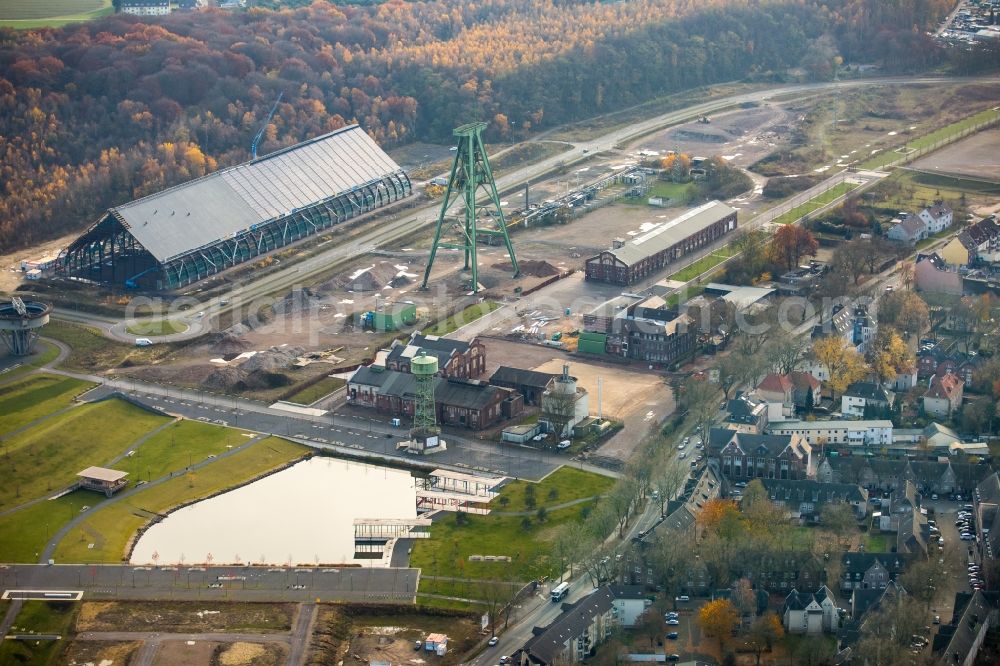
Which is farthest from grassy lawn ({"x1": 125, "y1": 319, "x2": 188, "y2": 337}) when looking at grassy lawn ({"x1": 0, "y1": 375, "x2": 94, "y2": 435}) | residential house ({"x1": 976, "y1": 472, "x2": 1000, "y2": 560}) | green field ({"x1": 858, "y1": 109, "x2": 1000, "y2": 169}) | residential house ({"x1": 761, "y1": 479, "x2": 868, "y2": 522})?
green field ({"x1": 858, "y1": 109, "x2": 1000, "y2": 169})

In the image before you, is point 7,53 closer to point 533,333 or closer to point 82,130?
point 82,130

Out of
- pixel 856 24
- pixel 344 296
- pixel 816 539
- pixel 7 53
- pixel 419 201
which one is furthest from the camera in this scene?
pixel 856 24

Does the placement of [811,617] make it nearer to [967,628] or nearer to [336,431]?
[967,628]

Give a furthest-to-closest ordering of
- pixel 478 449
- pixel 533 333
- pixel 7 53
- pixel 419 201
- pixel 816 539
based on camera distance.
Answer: pixel 7 53, pixel 419 201, pixel 533 333, pixel 478 449, pixel 816 539

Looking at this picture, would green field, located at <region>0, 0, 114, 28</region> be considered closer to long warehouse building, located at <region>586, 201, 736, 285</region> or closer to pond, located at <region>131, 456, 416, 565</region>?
long warehouse building, located at <region>586, 201, 736, 285</region>

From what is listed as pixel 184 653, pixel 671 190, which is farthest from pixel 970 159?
pixel 184 653

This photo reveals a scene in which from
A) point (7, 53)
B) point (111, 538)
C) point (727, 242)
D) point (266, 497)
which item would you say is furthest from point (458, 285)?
point (7, 53)

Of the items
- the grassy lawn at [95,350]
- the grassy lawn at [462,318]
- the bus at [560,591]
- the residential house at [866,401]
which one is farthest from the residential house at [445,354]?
the bus at [560,591]
